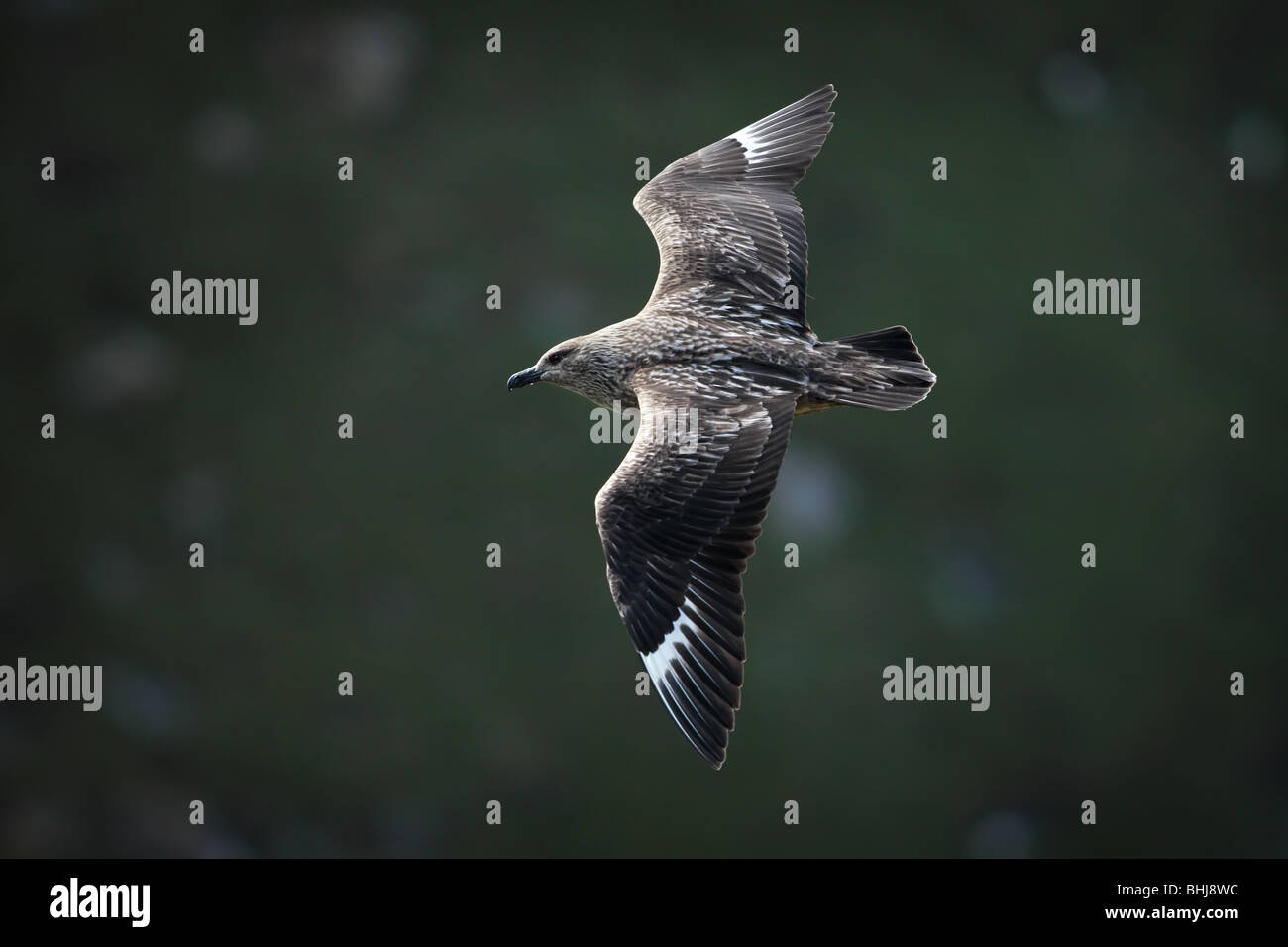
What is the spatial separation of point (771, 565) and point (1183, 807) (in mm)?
8442

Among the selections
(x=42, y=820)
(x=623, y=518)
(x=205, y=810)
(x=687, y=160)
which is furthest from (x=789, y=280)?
(x=42, y=820)

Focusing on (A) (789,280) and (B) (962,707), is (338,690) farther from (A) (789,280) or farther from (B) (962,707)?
(A) (789,280)

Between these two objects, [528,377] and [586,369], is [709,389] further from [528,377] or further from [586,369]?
[528,377]

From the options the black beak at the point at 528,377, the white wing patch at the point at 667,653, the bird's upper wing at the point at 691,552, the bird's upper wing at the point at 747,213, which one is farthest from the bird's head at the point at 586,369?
the white wing patch at the point at 667,653

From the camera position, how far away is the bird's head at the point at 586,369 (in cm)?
1072

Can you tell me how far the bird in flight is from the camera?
9617 mm

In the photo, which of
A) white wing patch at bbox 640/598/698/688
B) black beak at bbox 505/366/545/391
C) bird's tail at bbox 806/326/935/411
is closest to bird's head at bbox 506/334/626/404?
black beak at bbox 505/366/545/391

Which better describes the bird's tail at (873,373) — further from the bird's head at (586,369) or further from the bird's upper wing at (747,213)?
the bird's head at (586,369)

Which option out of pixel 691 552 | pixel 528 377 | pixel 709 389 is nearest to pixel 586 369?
pixel 528 377

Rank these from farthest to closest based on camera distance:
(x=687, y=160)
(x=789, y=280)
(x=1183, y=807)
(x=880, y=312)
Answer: (x=1183, y=807) < (x=880, y=312) < (x=687, y=160) < (x=789, y=280)

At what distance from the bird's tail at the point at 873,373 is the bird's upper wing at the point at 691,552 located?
0.65 meters

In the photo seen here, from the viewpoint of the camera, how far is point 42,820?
1065 inches

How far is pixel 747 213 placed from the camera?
39.4 feet

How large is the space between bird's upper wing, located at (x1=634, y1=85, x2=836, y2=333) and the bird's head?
1.04 metres
